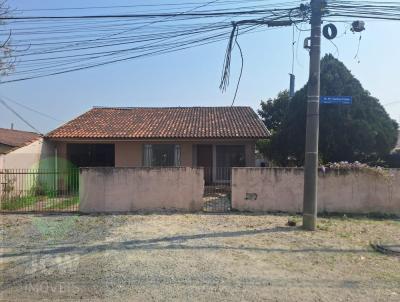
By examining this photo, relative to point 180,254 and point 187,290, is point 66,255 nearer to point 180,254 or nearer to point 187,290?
point 180,254

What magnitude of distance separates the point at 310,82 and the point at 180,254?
5.75m

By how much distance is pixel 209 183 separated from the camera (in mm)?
20406

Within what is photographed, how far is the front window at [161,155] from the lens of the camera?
2273 cm

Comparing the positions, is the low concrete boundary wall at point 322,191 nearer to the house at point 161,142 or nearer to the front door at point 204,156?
the house at point 161,142

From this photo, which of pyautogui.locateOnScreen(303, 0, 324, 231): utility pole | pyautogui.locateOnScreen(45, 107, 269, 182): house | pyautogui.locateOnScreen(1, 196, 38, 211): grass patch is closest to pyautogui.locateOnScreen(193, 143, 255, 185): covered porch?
Result: pyautogui.locateOnScreen(45, 107, 269, 182): house

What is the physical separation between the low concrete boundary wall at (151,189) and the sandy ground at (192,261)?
147 centimetres

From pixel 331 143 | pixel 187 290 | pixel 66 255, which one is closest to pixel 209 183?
pixel 331 143

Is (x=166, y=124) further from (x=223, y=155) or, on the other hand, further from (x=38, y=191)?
(x=38, y=191)

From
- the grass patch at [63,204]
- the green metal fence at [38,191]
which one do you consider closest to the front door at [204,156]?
the green metal fence at [38,191]

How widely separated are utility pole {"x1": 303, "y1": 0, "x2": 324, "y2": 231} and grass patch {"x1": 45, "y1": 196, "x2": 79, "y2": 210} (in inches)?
309

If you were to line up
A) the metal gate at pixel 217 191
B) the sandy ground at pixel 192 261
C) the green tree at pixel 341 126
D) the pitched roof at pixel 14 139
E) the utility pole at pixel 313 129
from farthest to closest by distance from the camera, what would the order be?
the pitched roof at pixel 14 139 → the green tree at pixel 341 126 → the metal gate at pixel 217 191 → the utility pole at pixel 313 129 → the sandy ground at pixel 192 261

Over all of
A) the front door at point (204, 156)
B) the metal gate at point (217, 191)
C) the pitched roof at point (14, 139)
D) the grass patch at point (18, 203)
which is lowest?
the grass patch at point (18, 203)

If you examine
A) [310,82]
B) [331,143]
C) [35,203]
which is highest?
[310,82]

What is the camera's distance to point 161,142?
22.6 meters
